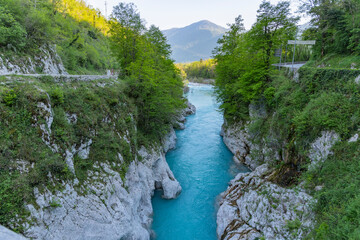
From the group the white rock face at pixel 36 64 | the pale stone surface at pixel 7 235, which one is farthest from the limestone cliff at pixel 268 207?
the white rock face at pixel 36 64

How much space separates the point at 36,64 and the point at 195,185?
52.6 ft

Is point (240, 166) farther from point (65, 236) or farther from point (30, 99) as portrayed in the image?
point (30, 99)

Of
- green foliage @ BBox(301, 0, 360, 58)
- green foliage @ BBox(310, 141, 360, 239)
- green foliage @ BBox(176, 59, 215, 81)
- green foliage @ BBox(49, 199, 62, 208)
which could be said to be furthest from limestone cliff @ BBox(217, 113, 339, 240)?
green foliage @ BBox(176, 59, 215, 81)

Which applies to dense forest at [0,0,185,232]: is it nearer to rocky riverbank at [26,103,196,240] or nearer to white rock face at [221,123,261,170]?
rocky riverbank at [26,103,196,240]

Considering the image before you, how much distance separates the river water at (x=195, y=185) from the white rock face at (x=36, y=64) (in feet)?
42.3

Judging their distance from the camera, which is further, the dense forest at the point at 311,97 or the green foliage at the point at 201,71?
the green foliage at the point at 201,71

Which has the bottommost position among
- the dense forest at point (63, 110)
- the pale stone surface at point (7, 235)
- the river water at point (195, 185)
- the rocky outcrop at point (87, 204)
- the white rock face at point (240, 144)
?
the river water at point (195, 185)

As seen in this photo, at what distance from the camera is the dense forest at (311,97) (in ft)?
21.4

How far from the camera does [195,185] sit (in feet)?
48.3

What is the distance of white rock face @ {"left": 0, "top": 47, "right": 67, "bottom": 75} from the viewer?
31.1 feet

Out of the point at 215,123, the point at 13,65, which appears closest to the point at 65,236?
the point at 13,65

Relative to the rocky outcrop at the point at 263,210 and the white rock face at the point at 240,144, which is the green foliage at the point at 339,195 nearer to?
the rocky outcrop at the point at 263,210

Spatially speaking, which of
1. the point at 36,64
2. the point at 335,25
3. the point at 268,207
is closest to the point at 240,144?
the point at 268,207

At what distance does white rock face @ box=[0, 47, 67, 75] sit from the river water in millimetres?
12902
